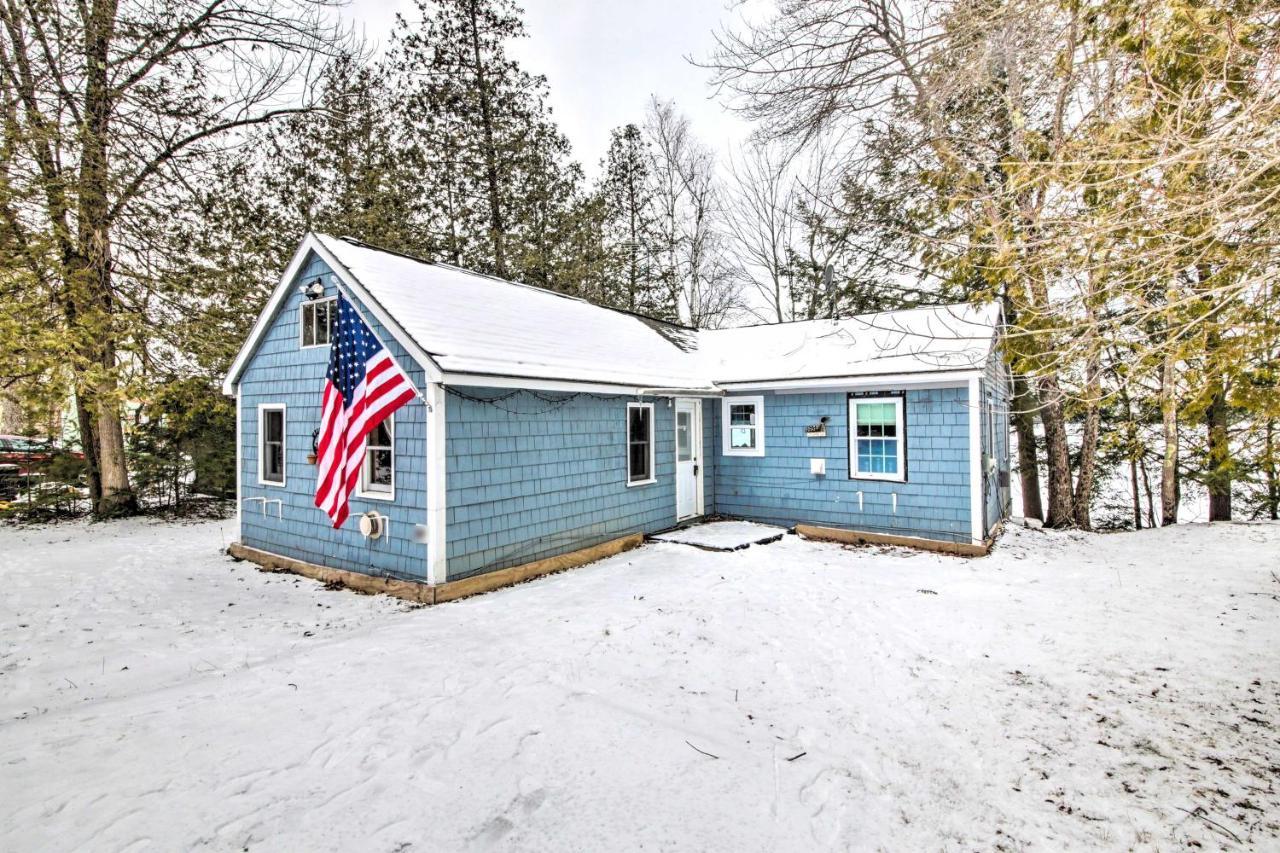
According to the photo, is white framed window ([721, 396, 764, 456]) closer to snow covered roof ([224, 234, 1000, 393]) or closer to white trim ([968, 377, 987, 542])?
snow covered roof ([224, 234, 1000, 393])

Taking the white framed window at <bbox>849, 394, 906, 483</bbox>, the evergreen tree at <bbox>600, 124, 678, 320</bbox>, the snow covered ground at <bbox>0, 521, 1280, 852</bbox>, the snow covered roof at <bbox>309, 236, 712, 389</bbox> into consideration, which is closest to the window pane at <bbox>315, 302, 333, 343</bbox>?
the snow covered roof at <bbox>309, 236, 712, 389</bbox>

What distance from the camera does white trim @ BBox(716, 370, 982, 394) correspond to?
8.91 metres

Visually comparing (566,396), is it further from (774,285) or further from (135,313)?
(774,285)

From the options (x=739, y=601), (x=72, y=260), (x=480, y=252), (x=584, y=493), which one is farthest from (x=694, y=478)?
(x=72, y=260)

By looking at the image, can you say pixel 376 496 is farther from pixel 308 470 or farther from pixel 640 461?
pixel 640 461

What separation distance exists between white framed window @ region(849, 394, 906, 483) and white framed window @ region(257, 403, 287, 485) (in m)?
9.35

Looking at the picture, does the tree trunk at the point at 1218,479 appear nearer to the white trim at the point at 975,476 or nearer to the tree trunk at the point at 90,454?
the white trim at the point at 975,476

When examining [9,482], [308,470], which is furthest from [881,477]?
[9,482]

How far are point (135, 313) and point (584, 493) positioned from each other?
1000cm

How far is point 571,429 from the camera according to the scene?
855 centimetres

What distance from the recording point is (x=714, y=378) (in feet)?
37.7

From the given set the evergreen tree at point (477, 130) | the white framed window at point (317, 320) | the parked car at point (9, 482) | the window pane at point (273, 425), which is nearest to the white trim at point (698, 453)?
the white framed window at point (317, 320)

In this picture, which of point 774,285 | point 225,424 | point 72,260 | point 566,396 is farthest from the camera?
point 774,285

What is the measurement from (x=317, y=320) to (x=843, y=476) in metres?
8.73
